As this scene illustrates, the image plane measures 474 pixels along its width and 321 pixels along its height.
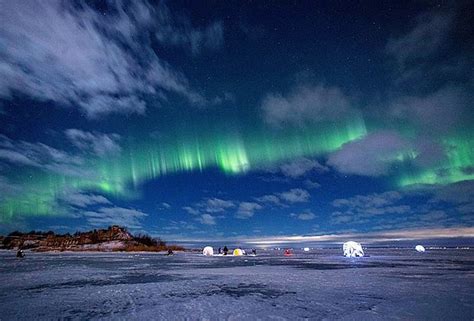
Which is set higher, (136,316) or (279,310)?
(136,316)


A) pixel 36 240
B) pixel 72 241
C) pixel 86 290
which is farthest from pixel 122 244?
pixel 86 290

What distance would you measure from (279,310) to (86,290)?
31.5 ft

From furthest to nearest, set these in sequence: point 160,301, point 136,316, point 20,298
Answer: point 20,298
point 160,301
point 136,316

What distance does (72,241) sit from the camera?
512ft

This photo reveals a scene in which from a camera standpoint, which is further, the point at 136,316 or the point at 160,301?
the point at 160,301

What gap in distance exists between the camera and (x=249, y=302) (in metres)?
10.7

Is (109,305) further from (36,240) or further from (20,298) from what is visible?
(36,240)

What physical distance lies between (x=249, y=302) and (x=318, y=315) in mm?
2908

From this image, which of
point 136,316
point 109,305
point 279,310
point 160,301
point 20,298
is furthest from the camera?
point 20,298

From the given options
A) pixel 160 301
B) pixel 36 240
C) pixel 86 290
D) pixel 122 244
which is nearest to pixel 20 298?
pixel 86 290

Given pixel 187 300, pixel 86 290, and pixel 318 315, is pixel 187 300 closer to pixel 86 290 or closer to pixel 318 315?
pixel 318 315

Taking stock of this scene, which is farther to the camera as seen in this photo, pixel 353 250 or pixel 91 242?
pixel 91 242

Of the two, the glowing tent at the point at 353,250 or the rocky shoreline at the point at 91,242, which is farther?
the rocky shoreline at the point at 91,242

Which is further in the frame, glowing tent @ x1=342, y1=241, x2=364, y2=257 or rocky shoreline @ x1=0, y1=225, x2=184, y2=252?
rocky shoreline @ x1=0, y1=225, x2=184, y2=252
